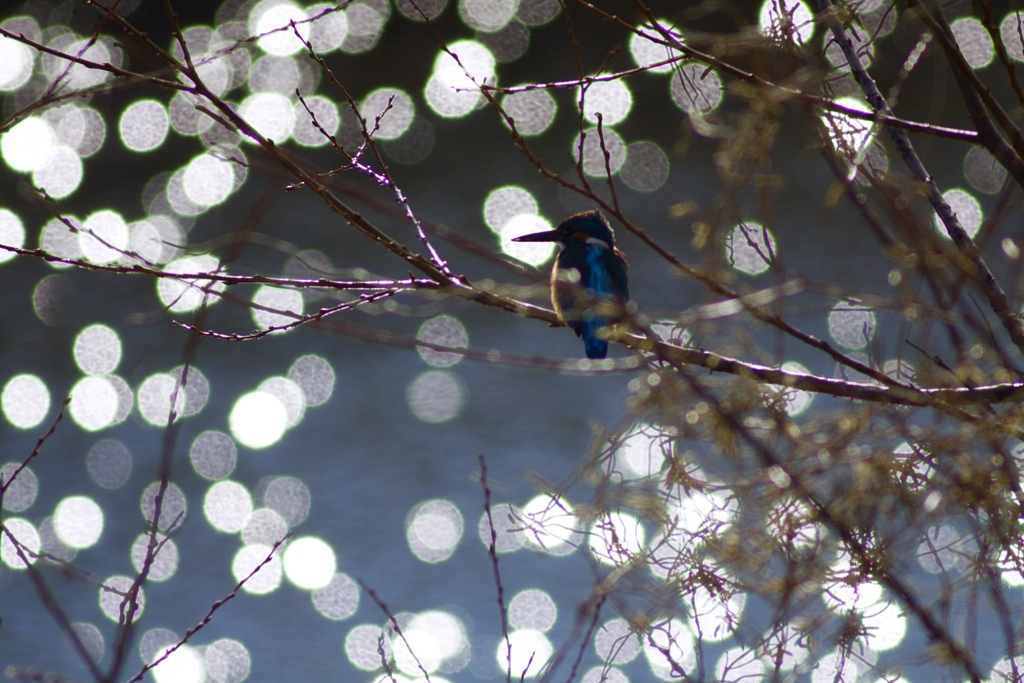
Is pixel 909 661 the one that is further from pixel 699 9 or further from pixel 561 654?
pixel 699 9

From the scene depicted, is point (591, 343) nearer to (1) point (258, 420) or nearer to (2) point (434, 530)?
(2) point (434, 530)

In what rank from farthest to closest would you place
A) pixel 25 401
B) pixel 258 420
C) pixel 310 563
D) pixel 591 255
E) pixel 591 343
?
pixel 25 401 < pixel 258 420 < pixel 310 563 < pixel 591 255 < pixel 591 343

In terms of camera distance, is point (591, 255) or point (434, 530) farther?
point (434, 530)

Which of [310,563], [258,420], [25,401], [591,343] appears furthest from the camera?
[25,401]

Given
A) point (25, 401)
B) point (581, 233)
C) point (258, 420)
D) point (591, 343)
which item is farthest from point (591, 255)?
point (25, 401)

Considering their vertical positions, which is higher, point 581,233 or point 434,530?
point 581,233

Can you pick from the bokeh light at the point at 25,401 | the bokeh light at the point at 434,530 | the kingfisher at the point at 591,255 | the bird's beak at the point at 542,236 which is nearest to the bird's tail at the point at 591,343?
the kingfisher at the point at 591,255

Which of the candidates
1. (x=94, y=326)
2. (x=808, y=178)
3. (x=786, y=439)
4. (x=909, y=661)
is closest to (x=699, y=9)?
(x=786, y=439)

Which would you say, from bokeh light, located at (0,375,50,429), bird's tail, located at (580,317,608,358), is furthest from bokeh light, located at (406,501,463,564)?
bird's tail, located at (580,317,608,358)

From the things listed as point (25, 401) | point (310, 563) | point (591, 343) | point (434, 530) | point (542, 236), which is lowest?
point (310, 563)
